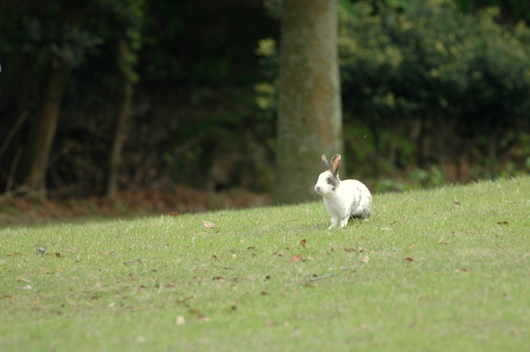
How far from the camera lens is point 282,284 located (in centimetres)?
723

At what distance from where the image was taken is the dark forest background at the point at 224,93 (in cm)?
1839

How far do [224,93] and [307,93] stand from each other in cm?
802

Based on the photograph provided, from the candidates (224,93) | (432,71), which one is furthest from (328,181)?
(224,93)

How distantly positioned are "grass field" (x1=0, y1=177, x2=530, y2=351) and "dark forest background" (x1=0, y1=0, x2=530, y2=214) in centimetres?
756

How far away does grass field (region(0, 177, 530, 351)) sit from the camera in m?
5.84

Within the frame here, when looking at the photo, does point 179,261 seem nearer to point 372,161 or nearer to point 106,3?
point 106,3

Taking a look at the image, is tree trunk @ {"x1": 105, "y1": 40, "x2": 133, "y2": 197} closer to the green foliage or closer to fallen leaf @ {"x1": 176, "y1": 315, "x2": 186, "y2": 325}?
the green foliage

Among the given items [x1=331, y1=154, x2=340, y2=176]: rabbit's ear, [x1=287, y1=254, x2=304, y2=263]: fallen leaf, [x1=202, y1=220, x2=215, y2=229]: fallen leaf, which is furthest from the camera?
[x1=202, y1=220, x2=215, y2=229]: fallen leaf

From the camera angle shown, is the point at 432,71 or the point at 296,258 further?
the point at 432,71

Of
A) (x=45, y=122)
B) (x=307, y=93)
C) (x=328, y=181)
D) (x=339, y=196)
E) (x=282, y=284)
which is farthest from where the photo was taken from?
(x=45, y=122)

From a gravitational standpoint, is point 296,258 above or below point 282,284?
Answer: above

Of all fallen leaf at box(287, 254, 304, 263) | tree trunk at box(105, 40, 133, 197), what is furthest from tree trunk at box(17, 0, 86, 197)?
fallen leaf at box(287, 254, 304, 263)

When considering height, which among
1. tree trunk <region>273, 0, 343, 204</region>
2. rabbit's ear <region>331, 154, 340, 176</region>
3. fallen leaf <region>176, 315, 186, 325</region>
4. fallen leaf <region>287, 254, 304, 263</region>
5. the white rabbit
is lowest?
fallen leaf <region>176, 315, 186, 325</region>

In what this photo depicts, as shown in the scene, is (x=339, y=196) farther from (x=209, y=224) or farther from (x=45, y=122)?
(x=45, y=122)
